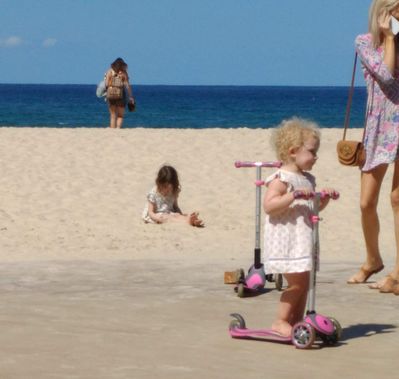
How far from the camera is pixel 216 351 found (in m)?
5.99

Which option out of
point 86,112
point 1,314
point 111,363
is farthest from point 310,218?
point 86,112

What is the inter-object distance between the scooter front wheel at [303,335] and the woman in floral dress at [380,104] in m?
1.75

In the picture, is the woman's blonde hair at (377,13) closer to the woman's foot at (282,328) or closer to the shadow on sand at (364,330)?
the shadow on sand at (364,330)

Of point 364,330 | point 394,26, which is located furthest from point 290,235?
point 394,26

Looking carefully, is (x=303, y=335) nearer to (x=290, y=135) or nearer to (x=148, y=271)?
(x=290, y=135)

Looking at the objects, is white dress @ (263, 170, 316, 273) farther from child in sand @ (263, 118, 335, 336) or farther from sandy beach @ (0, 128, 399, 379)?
sandy beach @ (0, 128, 399, 379)

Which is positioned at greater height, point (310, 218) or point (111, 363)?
point (310, 218)

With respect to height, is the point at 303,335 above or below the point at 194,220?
below

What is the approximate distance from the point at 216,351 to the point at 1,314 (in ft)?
4.81

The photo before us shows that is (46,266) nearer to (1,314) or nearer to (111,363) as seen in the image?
(1,314)

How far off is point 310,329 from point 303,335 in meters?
0.08

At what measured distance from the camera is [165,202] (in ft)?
40.9

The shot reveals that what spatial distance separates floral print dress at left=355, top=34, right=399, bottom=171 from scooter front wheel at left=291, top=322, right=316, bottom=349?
72.4 inches

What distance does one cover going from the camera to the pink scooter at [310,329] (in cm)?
604
